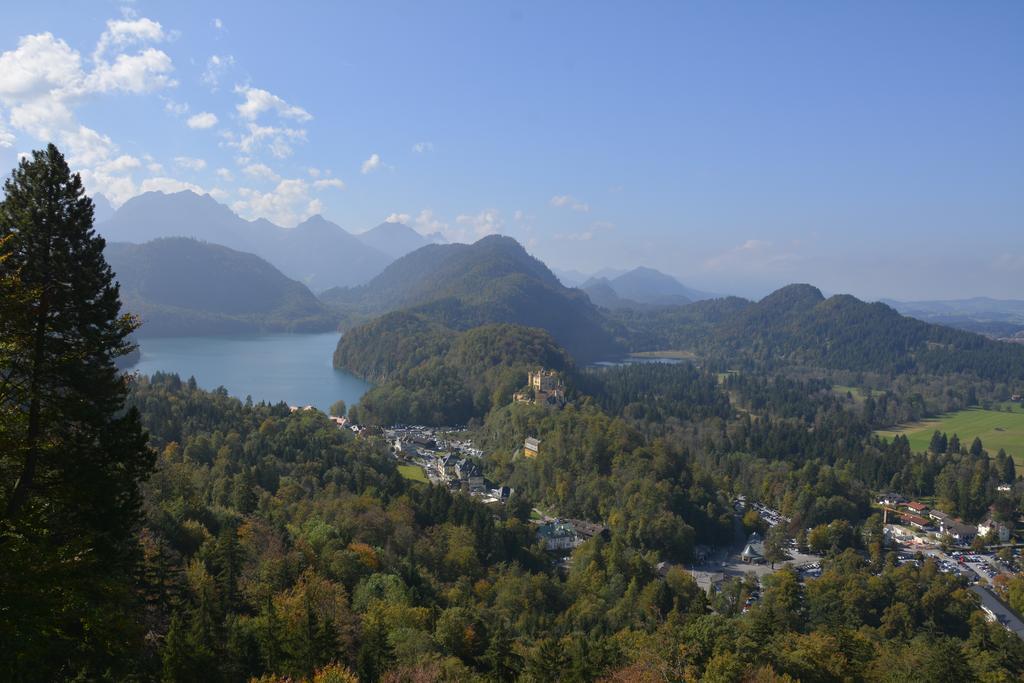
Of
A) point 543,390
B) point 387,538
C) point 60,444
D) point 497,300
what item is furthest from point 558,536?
point 497,300

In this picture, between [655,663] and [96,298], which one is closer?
[96,298]

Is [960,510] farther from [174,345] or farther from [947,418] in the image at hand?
[174,345]

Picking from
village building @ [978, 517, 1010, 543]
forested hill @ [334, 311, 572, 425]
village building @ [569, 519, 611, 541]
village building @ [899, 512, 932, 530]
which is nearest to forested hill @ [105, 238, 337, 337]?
forested hill @ [334, 311, 572, 425]

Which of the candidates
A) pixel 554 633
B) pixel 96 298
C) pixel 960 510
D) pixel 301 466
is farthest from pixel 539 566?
pixel 960 510

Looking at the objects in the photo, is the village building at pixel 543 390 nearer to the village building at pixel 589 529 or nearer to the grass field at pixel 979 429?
the village building at pixel 589 529

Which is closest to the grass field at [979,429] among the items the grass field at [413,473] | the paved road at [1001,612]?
the paved road at [1001,612]

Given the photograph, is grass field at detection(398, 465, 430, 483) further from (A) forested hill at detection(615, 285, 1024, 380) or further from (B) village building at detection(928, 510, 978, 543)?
(A) forested hill at detection(615, 285, 1024, 380)
